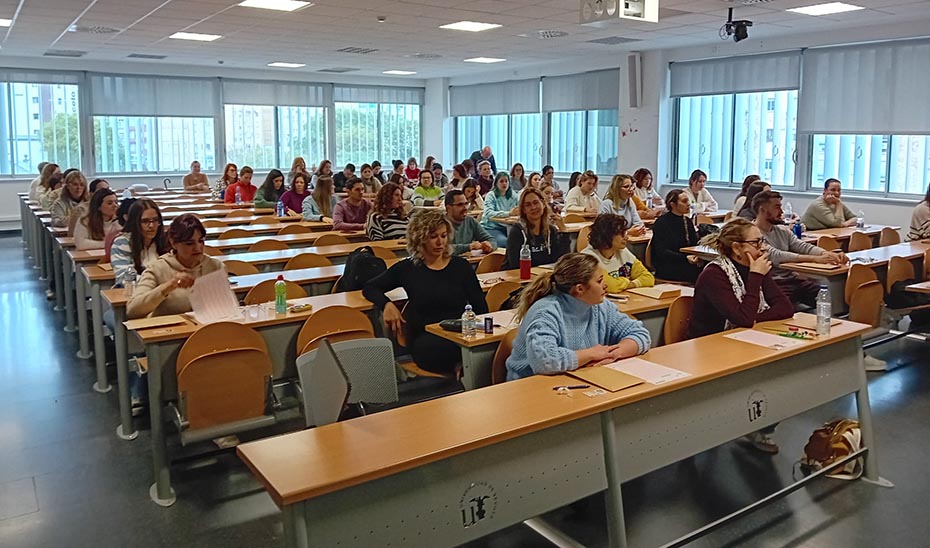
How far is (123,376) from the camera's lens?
13.6 ft

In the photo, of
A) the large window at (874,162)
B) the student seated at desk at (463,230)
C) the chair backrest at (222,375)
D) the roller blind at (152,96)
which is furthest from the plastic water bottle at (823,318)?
the roller blind at (152,96)

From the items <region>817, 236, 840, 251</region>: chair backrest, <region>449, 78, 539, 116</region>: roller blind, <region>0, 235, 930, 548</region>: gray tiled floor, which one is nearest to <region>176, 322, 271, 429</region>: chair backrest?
<region>0, 235, 930, 548</region>: gray tiled floor

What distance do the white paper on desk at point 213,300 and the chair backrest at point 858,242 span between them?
5.56m

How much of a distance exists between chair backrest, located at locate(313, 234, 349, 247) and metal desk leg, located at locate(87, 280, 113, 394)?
1991 mm

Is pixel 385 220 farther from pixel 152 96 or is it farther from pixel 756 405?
pixel 152 96

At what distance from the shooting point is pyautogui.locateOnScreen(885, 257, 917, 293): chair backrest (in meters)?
5.58

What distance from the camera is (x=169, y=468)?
11.5 ft

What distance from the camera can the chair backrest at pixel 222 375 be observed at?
3.37 meters

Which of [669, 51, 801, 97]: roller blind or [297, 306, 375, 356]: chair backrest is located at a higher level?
[669, 51, 801, 97]: roller blind

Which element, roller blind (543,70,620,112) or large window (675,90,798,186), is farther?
roller blind (543,70,620,112)

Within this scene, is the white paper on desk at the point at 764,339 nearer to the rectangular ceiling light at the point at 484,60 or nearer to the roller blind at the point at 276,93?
the rectangular ceiling light at the point at 484,60

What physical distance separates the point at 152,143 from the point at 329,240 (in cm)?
1001

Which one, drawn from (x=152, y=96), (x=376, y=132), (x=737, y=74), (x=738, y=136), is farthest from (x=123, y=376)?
(x=376, y=132)

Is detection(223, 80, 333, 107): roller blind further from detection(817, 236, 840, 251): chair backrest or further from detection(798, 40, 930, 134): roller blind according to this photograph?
detection(817, 236, 840, 251): chair backrest
